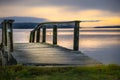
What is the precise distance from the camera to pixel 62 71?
8180 mm

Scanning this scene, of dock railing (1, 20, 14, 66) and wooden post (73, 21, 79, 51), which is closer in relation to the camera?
dock railing (1, 20, 14, 66)

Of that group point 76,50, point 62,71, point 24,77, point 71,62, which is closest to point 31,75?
point 24,77

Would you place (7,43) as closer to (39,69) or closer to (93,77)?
(39,69)

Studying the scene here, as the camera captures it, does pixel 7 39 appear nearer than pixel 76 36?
Yes

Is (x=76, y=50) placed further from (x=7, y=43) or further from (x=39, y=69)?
(x=39, y=69)

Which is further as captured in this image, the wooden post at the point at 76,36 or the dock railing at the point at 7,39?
the wooden post at the point at 76,36

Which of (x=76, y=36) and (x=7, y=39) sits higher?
(x=76, y=36)

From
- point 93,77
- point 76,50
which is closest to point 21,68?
point 93,77

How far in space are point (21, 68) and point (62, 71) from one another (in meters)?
0.96

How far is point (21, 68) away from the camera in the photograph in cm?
822

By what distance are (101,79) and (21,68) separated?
6.41 feet

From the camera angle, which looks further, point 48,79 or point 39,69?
point 39,69

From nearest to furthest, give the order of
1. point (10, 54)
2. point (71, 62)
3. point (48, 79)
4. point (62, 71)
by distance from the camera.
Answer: point (48, 79) < point (62, 71) < point (71, 62) < point (10, 54)

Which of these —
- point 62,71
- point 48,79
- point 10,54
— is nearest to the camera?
point 48,79
